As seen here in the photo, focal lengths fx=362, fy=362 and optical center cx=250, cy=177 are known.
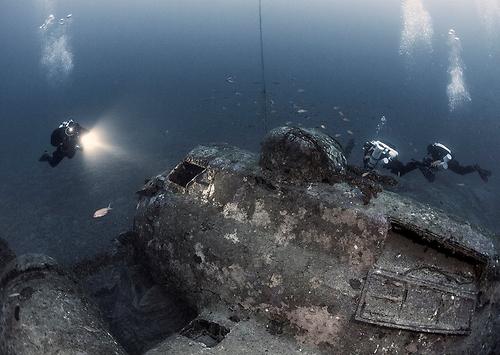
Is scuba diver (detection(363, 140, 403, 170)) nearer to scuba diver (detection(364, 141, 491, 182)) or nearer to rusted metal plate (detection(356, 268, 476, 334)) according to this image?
scuba diver (detection(364, 141, 491, 182))

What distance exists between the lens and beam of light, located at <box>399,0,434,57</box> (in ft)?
118

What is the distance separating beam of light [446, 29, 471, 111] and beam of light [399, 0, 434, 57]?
2.46 m

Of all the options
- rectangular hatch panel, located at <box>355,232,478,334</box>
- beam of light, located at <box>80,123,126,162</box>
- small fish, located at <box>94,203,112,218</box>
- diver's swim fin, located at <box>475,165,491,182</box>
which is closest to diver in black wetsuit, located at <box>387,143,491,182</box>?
diver's swim fin, located at <box>475,165,491,182</box>

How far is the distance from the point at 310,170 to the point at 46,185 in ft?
30.1

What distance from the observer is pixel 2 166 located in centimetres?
1227

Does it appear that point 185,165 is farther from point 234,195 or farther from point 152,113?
point 152,113

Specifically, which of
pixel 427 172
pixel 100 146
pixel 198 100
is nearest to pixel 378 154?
pixel 427 172

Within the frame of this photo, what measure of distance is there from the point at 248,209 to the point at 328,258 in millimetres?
A: 1214

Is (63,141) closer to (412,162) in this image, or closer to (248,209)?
(248,209)

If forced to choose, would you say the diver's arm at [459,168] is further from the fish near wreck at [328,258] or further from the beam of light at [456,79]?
the beam of light at [456,79]

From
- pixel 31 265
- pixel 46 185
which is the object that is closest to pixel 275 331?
pixel 31 265

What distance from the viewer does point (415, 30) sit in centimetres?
4803

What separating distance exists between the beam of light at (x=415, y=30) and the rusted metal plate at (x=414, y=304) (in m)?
32.2

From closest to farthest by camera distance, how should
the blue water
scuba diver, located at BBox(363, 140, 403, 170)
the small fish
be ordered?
the small fish
scuba diver, located at BBox(363, 140, 403, 170)
the blue water
